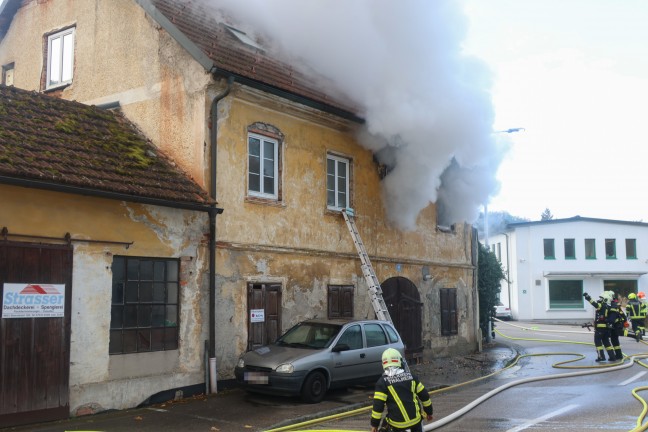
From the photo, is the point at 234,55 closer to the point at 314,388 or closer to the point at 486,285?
the point at 314,388

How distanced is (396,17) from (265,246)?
6.36 meters

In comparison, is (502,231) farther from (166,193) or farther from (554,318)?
(166,193)

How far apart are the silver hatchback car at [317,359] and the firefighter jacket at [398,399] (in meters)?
4.71

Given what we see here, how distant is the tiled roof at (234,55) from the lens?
13.1m

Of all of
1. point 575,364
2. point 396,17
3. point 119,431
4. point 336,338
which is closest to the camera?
point 119,431

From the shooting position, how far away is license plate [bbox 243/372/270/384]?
1080 cm

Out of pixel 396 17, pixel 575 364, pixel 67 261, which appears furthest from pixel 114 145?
pixel 575 364

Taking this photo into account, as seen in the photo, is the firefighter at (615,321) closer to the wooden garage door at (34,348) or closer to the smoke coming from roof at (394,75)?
the smoke coming from roof at (394,75)

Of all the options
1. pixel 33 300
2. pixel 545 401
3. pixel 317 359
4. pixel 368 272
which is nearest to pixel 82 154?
pixel 33 300

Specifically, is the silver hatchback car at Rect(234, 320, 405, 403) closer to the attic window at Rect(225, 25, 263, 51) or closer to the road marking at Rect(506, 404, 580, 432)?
the road marking at Rect(506, 404, 580, 432)

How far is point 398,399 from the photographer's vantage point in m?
6.09

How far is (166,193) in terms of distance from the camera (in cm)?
1116

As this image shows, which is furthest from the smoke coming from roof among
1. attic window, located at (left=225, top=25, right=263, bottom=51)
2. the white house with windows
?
the white house with windows

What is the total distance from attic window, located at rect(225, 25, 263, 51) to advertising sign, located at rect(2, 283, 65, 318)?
781cm
